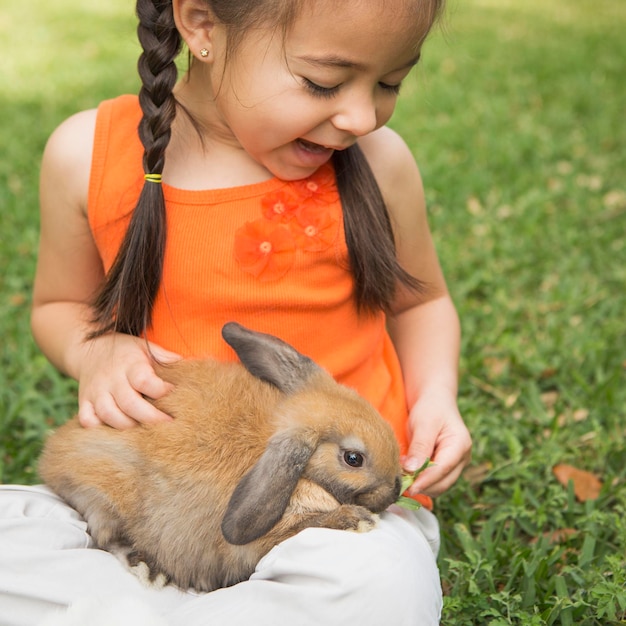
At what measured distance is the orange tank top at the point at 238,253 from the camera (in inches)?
99.6

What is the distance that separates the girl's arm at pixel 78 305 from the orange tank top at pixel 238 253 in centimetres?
8

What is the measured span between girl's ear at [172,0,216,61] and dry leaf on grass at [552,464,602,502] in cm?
184

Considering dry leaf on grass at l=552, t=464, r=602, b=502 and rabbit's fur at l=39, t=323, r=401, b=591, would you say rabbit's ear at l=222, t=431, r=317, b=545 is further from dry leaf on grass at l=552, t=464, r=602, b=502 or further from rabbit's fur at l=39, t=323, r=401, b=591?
dry leaf on grass at l=552, t=464, r=602, b=502

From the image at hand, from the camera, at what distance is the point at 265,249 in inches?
99.6

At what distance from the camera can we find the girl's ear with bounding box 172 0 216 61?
7.75 ft

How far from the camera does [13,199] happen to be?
15.5 ft

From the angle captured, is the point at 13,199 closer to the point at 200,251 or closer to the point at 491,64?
the point at 200,251

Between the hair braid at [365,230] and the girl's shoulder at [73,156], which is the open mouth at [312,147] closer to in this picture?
the hair braid at [365,230]

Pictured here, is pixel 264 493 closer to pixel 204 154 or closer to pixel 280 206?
pixel 280 206

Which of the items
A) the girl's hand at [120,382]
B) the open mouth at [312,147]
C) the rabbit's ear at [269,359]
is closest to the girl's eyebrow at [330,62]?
the open mouth at [312,147]

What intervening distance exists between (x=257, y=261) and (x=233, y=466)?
0.67 meters

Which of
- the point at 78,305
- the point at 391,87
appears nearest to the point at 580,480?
the point at 391,87

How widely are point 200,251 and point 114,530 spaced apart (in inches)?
33.2

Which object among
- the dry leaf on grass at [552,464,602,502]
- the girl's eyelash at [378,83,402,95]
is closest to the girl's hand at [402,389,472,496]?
the dry leaf on grass at [552,464,602,502]
